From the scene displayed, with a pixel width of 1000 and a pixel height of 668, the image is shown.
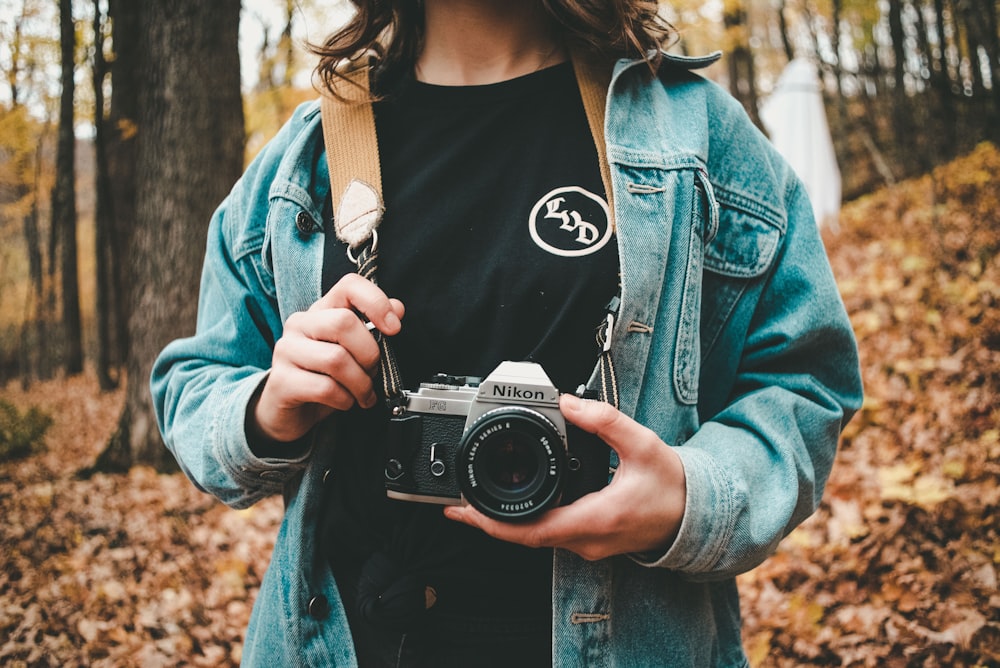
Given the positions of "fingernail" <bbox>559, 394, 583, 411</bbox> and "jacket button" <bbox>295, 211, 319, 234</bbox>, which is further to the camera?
"jacket button" <bbox>295, 211, 319, 234</bbox>

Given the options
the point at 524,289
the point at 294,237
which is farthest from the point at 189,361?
the point at 524,289

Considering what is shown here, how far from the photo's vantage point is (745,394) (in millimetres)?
1185

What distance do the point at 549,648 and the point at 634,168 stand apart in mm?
824

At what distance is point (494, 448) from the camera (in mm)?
1018

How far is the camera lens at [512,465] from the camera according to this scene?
966 millimetres

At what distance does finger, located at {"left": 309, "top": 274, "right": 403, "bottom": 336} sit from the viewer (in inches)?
40.5

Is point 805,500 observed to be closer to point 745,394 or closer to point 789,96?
point 745,394

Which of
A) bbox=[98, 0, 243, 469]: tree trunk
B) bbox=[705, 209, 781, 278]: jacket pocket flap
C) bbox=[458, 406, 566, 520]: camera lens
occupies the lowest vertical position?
bbox=[458, 406, 566, 520]: camera lens

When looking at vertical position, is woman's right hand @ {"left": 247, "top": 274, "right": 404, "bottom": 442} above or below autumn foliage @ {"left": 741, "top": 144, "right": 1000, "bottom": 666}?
above

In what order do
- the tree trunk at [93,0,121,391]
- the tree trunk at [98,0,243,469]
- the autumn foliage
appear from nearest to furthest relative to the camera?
the autumn foliage
the tree trunk at [98,0,243,469]
the tree trunk at [93,0,121,391]

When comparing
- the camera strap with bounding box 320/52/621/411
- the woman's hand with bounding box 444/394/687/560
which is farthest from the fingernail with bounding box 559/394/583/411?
the camera strap with bounding box 320/52/621/411

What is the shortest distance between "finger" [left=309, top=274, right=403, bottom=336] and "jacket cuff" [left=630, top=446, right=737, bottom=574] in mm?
488

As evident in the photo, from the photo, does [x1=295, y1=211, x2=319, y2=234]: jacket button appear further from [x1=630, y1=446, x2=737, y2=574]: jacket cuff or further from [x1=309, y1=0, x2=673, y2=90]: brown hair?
[x1=630, y1=446, x2=737, y2=574]: jacket cuff

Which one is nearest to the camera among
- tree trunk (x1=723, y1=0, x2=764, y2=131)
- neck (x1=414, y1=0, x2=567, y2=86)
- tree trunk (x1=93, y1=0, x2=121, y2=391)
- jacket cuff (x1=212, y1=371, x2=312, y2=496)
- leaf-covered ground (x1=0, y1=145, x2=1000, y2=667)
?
jacket cuff (x1=212, y1=371, x2=312, y2=496)
